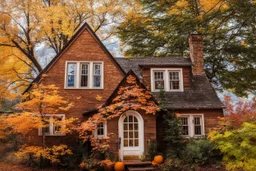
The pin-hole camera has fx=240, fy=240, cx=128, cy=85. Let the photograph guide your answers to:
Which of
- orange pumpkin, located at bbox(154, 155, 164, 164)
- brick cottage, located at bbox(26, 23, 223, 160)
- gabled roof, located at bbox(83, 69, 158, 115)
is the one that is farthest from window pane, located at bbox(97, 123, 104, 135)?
orange pumpkin, located at bbox(154, 155, 164, 164)

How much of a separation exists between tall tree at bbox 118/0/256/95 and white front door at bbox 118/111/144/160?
11190 mm

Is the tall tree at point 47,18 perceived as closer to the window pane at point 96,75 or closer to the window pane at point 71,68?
the window pane at point 71,68

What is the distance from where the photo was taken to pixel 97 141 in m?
13.0

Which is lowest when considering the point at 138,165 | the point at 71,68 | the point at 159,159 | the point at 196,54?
the point at 138,165

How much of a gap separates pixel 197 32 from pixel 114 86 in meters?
12.1

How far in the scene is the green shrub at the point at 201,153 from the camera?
12234 mm

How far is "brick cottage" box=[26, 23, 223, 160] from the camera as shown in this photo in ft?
48.2

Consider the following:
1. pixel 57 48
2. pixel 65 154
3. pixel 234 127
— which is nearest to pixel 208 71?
pixel 234 127

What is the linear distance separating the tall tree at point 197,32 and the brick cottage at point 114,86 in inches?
259

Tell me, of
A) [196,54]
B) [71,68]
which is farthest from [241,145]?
[71,68]

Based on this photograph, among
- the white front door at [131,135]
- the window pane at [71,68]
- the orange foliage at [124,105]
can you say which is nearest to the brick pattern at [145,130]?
the white front door at [131,135]

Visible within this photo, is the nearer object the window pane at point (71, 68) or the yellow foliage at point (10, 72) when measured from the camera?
the window pane at point (71, 68)

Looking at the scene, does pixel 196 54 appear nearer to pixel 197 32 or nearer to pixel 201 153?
pixel 197 32

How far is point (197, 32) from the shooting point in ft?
77.4
